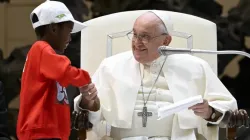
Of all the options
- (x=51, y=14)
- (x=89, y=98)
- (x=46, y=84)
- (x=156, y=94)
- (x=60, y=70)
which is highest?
(x=51, y=14)

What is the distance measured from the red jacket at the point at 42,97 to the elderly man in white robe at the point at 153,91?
445 mm

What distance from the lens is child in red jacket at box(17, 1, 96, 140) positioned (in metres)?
2.92

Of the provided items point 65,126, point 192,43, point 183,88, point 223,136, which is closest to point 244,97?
point 223,136

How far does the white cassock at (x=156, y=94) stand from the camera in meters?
3.59

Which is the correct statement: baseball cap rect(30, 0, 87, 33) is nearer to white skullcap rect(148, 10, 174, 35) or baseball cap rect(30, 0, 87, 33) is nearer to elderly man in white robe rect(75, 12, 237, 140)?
elderly man in white robe rect(75, 12, 237, 140)

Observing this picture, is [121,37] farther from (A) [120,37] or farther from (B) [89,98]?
(B) [89,98]

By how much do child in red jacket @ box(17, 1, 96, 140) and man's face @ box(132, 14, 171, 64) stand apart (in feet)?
1.99

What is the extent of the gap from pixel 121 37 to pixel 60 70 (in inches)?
53.5

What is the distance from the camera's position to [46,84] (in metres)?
2.97

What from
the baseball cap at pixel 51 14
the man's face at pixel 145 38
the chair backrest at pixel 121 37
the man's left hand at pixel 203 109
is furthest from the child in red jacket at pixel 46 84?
the chair backrest at pixel 121 37

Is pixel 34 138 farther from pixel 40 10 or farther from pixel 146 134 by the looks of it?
pixel 146 134

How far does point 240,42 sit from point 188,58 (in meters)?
1.52

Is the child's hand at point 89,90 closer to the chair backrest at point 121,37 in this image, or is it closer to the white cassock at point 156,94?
the white cassock at point 156,94

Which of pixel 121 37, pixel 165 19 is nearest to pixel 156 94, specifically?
pixel 165 19
